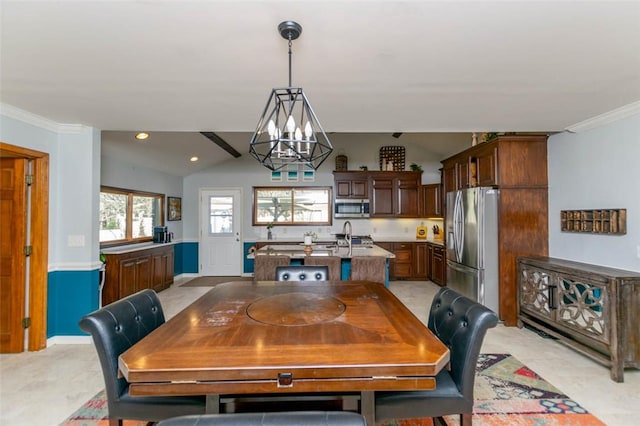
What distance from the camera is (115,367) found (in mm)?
1428

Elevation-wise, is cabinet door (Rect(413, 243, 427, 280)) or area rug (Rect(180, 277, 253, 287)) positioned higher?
cabinet door (Rect(413, 243, 427, 280))

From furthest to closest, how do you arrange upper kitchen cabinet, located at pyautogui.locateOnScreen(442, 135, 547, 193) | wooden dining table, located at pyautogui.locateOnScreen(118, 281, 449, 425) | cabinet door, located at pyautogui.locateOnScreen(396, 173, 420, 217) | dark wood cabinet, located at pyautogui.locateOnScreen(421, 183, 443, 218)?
cabinet door, located at pyautogui.locateOnScreen(396, 173, 420, 217) → dark wood cabinet, located at pyautogui.locateOnScreen(421, 183, 443, 218) → upper kitchen cabinet, located at pyautogui.locateOnScreen(442, 135, 547, 193) → wooden dining table, located at pyautogui.locateOnScreen(118, 281, 449, 425)

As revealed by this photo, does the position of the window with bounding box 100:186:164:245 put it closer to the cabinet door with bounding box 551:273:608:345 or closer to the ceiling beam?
the ceiling beam

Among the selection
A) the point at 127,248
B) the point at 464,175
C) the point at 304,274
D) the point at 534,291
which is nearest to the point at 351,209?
the point at 464,175

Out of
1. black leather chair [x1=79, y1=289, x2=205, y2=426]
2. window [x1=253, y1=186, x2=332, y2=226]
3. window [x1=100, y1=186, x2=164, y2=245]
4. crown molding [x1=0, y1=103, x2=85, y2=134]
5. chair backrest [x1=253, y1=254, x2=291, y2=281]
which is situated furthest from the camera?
window [x1=253, y1=186, x2=332, y2=226]

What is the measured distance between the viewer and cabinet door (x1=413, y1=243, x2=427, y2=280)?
6.25m

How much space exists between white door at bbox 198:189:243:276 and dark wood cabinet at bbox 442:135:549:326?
5.02 metres

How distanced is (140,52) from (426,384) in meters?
2.26

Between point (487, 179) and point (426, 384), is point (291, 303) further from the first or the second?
point (487, 179)

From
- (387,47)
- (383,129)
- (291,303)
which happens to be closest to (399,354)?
(291,303)

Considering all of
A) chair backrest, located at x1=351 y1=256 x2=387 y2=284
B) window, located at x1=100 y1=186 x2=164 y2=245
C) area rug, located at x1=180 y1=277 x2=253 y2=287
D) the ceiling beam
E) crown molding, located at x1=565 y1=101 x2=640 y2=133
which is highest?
the ceiling beam

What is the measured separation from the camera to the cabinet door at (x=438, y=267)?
5.66 metres

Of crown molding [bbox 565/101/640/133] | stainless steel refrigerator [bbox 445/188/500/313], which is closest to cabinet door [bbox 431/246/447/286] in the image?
stainless steel refrigerator [bbox 445/188/500/313]

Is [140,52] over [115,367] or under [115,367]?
over
